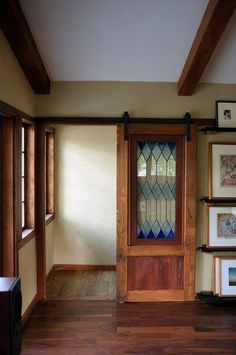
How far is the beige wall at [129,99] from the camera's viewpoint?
4043mm

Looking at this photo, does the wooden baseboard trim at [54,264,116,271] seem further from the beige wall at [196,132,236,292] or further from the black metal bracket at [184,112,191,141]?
the black metal bracket at [184,112,191,141]

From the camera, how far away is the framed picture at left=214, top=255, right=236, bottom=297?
3986mm

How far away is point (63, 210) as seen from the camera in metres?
5.38

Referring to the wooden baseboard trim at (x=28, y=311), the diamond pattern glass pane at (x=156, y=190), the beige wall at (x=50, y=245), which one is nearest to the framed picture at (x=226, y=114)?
the diamond pattern glass pane at (x=156, y=190)

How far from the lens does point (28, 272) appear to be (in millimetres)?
3770

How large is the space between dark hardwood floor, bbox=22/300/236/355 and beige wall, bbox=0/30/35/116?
84.6 inches

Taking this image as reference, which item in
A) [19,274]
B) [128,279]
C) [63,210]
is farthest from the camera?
[63,210]

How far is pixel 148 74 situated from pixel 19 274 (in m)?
2.50

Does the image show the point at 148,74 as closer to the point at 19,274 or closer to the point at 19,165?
the point at 19,165

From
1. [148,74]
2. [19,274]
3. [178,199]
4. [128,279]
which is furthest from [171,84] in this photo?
[19,274]

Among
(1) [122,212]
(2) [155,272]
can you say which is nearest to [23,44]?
(1) [122,212]

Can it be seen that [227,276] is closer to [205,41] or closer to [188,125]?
[188,125]

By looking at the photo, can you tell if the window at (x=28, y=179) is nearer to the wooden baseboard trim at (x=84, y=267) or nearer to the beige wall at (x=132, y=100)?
the beige wall at (x=132, y=100)

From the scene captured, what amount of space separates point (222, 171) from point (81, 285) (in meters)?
2.34
